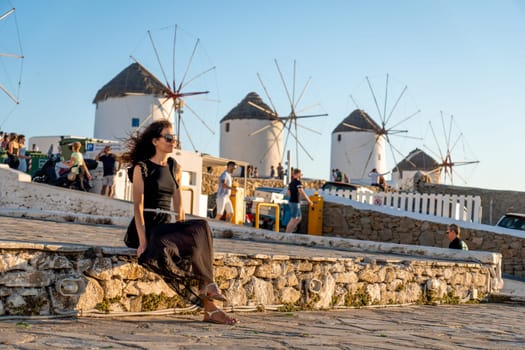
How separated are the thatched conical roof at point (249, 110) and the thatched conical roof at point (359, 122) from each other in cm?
817

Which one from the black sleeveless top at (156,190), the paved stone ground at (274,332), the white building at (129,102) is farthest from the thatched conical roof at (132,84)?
the black sleeveless top at (156,190)

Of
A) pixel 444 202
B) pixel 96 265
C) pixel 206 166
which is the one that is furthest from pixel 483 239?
pixel 206 166

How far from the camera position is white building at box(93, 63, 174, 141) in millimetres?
37594

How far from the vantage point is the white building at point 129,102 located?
1480 inches

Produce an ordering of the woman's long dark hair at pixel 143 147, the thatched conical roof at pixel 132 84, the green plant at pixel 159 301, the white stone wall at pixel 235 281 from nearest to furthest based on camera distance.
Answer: the white stone wall at pixel 235 281
the green plant at pixel 159 301
the woman's long dark hair at pixel 143 147
the thatched conical roof at pixel 132 84

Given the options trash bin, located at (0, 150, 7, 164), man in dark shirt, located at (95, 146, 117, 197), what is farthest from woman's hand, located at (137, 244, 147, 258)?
trash bin, located at (0, 150, 7, 164)

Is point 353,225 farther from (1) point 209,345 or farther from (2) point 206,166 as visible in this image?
(2) point 206,166

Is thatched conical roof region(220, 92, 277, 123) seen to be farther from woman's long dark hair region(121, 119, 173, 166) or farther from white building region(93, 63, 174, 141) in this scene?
woman's long dark hair region(121, 119, 173, 166)

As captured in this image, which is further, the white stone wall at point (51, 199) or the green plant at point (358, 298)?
the white stone wall at point (51, 199)

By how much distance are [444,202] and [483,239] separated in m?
1.67

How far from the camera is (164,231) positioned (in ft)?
15.7

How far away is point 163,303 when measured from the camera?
504cm

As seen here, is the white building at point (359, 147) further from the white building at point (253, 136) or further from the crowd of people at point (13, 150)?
the crowd of people at point (13, 150)

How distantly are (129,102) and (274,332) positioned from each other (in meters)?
34.2
